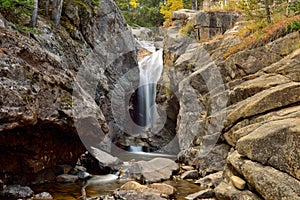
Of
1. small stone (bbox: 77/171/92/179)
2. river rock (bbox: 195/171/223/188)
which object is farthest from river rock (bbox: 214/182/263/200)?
small stone (bbox: 77/171/92/179)

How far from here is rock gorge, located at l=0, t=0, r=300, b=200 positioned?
21.9 ft

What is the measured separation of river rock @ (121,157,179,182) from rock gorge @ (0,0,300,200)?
1.55 metres

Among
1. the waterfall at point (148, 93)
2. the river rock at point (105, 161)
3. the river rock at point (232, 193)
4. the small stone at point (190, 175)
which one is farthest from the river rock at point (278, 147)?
the waterfall at point (148, 93)

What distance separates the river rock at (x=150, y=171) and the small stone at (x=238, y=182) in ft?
15.4

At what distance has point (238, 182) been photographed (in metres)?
6.83

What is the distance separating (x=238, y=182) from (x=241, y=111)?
11.4 ft

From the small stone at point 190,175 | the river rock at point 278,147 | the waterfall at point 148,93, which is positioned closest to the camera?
the river rock at point 278,147

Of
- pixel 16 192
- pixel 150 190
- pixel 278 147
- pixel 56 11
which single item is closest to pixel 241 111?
pixel 278 147

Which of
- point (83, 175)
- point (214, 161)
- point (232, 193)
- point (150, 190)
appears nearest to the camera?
point (232, 193)

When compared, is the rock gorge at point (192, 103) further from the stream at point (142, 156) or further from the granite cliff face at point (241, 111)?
the stream at point (142, 156)

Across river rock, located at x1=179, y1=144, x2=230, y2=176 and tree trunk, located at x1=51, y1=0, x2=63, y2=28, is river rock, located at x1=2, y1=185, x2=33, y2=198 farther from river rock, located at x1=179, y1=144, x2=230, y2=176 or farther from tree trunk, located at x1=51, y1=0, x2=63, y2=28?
tree trunk, located at x1=51, y1=0, x2=63, y2=28

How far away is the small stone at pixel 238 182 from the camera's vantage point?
672cm

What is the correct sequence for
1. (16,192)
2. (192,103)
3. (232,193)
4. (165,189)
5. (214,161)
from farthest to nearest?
1. (192,103)
2. (214,161)
3. (165,189)
4. (16,192)
5. (232,193)

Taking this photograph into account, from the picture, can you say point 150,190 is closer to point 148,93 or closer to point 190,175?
point 190,175
